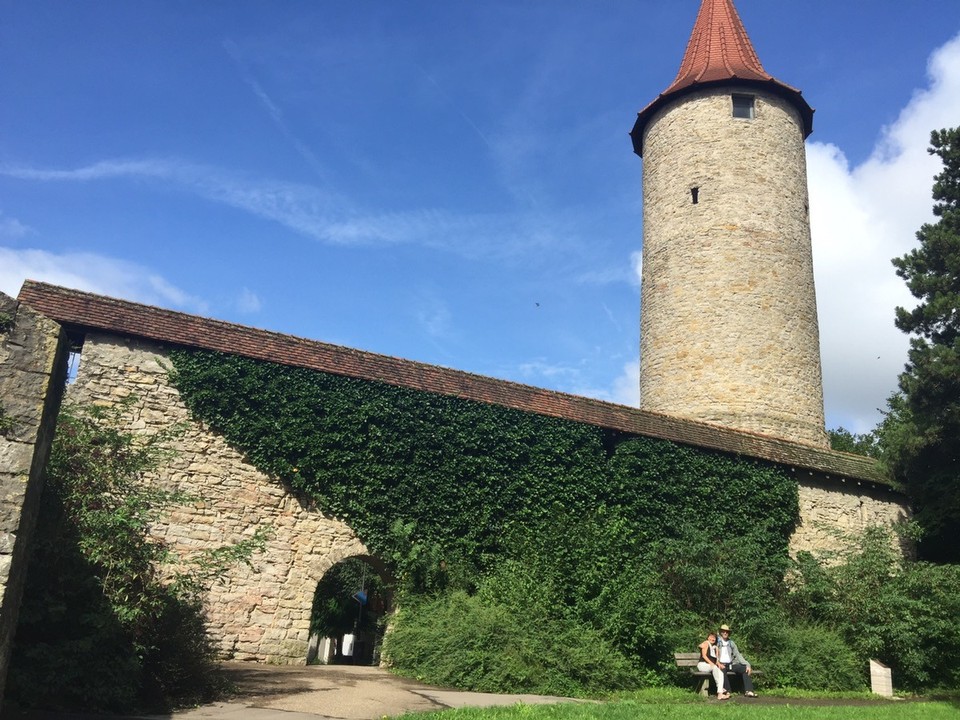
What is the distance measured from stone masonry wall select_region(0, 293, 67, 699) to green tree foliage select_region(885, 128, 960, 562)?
14.1 metres

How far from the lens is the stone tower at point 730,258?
1983 centimetres

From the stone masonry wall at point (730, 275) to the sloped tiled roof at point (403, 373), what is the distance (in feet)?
8.01

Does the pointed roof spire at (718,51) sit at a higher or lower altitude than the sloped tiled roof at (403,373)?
higher

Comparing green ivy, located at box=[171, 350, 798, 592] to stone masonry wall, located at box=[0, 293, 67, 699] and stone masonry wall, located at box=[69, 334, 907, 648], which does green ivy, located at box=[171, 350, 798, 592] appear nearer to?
stone masonry wall, located at box=[69, 334, 907, 648]

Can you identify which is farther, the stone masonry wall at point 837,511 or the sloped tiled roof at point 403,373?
the stone masonry wall at point 837,511

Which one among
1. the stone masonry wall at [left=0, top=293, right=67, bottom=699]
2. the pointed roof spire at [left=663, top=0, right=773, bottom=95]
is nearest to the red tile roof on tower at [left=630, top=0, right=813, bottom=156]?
the pointed roof spire at [left=663, top=0, right=773, bottom=95]

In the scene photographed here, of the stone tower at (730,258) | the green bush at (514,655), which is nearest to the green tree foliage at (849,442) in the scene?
the stone tower at (730,258)

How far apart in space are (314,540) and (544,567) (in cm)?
369

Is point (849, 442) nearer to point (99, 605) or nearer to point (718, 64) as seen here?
point (718, 64)

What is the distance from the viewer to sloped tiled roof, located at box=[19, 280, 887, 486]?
12148 millimetres

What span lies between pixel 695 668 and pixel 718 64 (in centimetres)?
1785

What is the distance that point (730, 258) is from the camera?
67.3ft

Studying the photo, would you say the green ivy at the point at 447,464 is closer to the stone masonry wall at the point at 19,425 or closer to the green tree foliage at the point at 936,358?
the green tree foliage at the point at 936,358

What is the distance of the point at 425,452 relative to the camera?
527 inches
